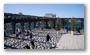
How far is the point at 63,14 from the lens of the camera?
500cm

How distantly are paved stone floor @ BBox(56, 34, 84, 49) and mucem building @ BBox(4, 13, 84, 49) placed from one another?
0.09m

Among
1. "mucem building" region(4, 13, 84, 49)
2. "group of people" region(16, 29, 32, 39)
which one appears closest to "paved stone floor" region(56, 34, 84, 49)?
"mucem building" region(4, 13, 84, 49)

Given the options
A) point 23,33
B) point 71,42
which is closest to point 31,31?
point 23,33

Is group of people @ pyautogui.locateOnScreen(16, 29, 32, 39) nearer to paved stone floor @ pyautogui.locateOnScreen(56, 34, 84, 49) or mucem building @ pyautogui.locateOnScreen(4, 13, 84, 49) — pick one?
mucem building @ pyautogui.locateOnScreen(4, 13, 84, 49)

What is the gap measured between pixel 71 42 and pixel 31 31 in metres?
0.82

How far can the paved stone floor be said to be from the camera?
195 inches

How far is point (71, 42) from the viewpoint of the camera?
4961mm

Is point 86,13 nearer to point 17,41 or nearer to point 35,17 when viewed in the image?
point 35,17

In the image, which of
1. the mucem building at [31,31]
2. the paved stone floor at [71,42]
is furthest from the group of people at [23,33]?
the paved stone floor at [71,42]

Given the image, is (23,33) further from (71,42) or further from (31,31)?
(71,42)

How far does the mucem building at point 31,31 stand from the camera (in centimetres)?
498

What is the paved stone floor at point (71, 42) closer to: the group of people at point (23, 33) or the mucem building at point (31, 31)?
the mucem building at point (31, 31)

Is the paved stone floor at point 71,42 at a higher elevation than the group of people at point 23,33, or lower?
lower

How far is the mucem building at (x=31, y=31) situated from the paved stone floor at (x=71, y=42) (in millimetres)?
95
